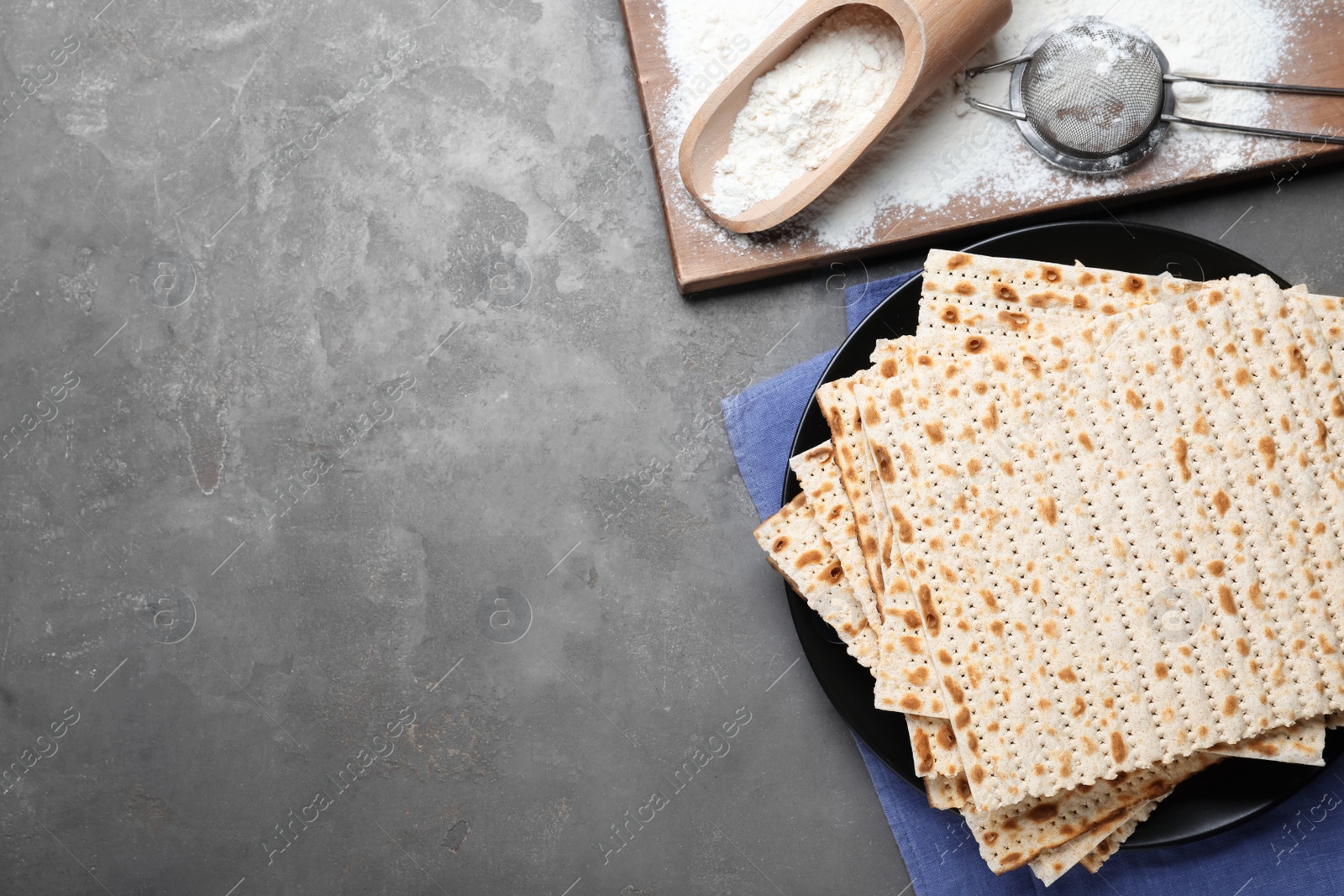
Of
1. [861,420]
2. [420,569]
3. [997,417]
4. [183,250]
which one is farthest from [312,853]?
[997,417]

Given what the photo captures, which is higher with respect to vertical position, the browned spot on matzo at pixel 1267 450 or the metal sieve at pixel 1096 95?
the metal sieve at pixel 1096 95

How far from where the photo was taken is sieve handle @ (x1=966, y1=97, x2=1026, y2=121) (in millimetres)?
2496

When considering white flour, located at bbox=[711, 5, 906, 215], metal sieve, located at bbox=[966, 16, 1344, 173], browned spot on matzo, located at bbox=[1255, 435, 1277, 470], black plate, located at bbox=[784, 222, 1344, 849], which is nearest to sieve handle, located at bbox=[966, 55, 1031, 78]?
metal sieve, located at bbox=[966, 16, 1344, 173]

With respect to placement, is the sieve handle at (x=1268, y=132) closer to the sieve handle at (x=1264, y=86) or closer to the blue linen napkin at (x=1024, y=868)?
the sieve handle at (x=1264, y=86)

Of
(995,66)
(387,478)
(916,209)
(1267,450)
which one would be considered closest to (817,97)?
(916,209)

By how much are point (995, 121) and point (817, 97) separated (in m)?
0.53

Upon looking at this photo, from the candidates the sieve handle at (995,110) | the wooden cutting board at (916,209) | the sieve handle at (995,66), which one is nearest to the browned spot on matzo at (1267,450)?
the wooden cutting board at (916,209)

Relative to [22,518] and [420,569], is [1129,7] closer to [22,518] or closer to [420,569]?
[420,569]

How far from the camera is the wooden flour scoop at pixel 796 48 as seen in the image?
229cm

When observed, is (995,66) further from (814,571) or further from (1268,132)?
(814,571)

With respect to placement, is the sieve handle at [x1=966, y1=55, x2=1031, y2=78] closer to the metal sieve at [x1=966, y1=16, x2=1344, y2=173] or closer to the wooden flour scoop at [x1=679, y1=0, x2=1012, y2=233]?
the metal sieve at [x1=966, y1=16, x2=1344, y2=173]

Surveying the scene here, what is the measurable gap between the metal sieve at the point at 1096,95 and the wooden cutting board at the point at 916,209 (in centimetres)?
4

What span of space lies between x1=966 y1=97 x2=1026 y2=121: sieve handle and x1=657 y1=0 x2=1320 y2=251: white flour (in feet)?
0.07

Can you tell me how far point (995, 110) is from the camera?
2.50 metres
